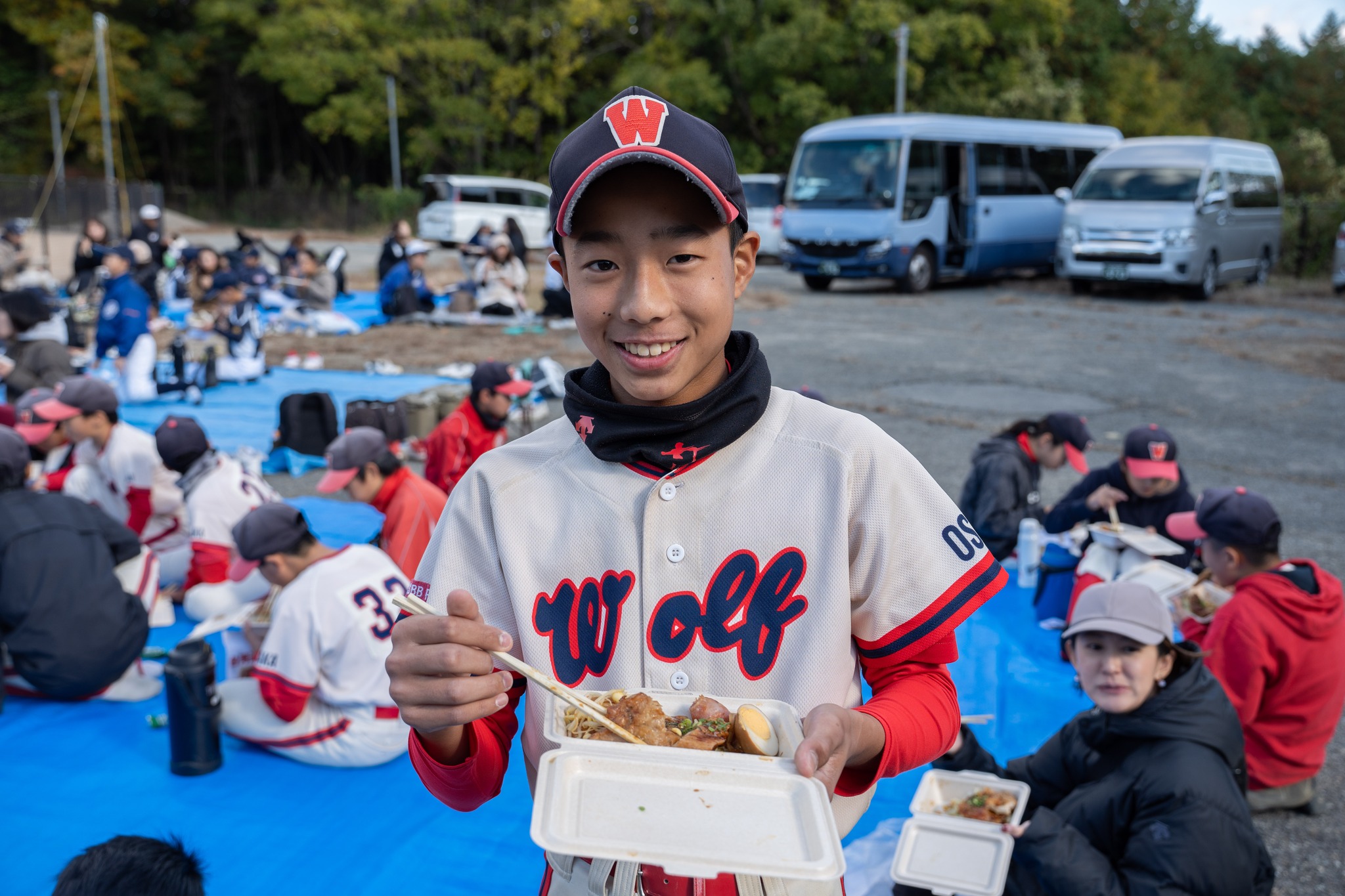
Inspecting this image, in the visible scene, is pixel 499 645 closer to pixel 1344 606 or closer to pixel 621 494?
pixel 621 494

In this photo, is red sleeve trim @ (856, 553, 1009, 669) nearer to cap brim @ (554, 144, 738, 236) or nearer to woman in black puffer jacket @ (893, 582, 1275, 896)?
cap brim @ (554, 144, 738, 236)

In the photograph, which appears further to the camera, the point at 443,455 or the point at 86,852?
the point at 443,455

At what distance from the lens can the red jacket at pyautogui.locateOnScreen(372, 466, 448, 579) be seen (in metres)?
5.14

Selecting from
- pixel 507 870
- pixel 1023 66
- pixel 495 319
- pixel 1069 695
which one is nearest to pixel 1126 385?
pixel 1069 695

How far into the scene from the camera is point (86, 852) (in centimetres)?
229

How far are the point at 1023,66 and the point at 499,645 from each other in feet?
110

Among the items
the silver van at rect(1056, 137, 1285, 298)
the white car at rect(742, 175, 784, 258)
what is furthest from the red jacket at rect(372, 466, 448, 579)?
the white car at rect(742, 175, 784, 258)

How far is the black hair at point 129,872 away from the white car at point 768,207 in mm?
21776

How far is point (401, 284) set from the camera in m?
15.0

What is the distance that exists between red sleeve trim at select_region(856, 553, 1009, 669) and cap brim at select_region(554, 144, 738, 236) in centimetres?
61

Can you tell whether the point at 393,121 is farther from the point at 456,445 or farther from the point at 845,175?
the point at 456,445

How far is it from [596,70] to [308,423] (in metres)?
32.5

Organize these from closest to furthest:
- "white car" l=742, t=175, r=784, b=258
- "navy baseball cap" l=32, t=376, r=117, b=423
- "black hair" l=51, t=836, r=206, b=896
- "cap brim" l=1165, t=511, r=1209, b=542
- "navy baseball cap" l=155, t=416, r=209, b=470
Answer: "black hair" l=51, t=836, r=206, b=896 < "cap brim" l=1165, t=511, r=1209, b=542 < "navy baseball cap" l=155, t=416, r=209, b=470 < "navy baseball cap" l=32, t=376, r=117, b=423 < "white car" l=742, t=175, r=784, b=258

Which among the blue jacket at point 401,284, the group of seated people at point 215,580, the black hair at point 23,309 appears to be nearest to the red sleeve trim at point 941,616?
the group of seated people at point 215,580
